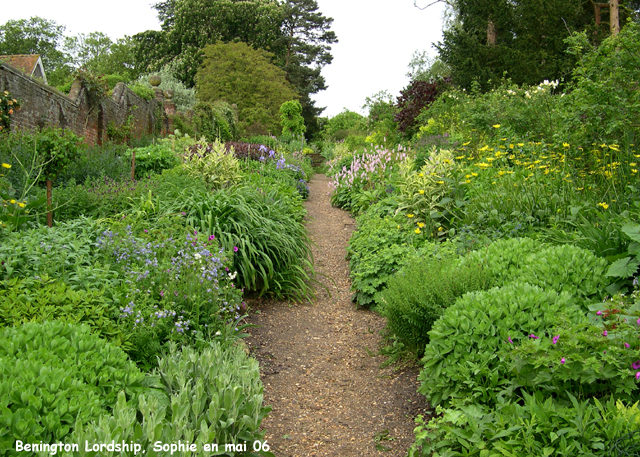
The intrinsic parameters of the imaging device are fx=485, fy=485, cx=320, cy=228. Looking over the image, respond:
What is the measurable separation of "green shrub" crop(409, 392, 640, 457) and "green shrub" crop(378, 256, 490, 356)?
1.07 meters

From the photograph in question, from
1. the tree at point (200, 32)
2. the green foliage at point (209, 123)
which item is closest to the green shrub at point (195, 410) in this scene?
the green foliage at point (209, 123)

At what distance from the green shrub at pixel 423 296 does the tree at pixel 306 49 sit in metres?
35.1

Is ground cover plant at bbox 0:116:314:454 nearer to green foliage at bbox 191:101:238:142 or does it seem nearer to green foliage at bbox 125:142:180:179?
green foliage at bbox 125:142:180:179

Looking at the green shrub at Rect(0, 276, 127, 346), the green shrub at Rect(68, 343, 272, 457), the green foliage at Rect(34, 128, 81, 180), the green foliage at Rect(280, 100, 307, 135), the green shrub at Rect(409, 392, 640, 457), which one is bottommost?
the green shrub at Rect(409, 392, 640, 457)

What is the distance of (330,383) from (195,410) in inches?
63.1

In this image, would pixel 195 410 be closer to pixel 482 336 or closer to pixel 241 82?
pixel 482 336

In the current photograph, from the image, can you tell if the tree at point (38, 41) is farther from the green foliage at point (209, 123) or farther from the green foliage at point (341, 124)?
the green foliage at point (209, 123)

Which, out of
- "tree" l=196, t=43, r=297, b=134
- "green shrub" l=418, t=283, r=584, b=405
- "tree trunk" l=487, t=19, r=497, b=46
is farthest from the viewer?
"tree" l=196, t=43, r=297, b=134

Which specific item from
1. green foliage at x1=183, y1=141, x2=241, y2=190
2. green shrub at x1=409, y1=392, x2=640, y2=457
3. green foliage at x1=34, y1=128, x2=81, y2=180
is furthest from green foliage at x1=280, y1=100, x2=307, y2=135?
green shrub at x1=409, y1=392, x2=640, y2=457

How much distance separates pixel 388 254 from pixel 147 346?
9.32ft

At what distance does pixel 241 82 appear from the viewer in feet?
83.1

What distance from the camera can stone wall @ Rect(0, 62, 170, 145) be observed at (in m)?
8.74

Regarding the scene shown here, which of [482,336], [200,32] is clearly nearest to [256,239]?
[482,336]

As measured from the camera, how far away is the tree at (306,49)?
3772 cm
